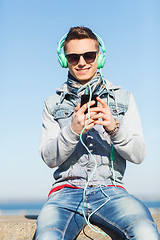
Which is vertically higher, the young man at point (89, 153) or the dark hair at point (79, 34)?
the dark hair at point (79, 34)

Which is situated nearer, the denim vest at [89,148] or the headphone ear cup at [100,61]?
the denim vest at [89,148]

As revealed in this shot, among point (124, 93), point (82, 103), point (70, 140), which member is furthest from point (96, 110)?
point (124, 93)

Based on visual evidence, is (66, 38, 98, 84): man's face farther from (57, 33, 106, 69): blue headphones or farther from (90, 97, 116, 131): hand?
(90, 97, 116, 131): hand

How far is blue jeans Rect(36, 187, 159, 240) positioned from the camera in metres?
2.32

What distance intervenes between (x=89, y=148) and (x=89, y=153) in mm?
65

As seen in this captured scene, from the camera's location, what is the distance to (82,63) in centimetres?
313

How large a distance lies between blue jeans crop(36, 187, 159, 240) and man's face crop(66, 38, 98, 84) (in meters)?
1.14

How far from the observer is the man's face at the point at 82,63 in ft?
10.4

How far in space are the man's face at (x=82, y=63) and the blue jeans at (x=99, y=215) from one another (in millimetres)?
1141

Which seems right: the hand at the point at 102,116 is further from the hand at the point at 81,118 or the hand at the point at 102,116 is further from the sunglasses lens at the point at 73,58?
the sunglasses lens at the point at 73,58

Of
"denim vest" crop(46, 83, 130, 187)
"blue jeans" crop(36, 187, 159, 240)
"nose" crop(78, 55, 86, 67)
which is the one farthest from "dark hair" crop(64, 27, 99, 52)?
"blue jeans" crop(36, 187, 159, 240)

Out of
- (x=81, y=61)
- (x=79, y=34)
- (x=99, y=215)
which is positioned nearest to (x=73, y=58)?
(x=81, y=61)

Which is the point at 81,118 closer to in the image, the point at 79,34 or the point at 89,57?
the point at 89,57

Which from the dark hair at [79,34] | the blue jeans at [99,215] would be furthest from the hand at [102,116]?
the dark hair at [79,34]
